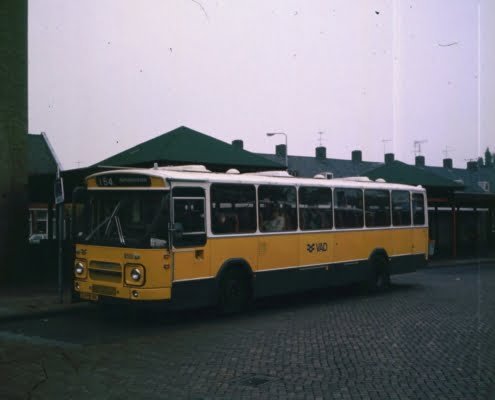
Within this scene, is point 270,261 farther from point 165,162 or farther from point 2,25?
point 2,25

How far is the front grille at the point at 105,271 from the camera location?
11328mm

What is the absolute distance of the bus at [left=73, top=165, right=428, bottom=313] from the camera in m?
11.2

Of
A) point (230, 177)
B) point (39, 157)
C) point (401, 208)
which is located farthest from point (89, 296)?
point (39, 157)

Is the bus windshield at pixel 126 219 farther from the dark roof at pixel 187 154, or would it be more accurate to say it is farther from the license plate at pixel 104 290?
the dark roof at pixel 187 154

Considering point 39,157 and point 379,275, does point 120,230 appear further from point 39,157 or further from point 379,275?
point 39,157

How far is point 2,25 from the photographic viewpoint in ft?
56.1

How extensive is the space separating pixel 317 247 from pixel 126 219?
5235 millimetres

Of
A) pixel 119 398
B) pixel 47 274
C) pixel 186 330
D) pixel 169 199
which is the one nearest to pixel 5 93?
pixel 47 274

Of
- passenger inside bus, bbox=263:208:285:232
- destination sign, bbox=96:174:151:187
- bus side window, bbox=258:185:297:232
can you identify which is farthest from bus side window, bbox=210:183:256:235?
destination sign, bbox=96:174:151:187

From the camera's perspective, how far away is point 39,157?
4359cm

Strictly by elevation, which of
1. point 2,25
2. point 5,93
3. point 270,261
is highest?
point 2,25

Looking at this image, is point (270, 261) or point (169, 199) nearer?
point (169, 199)

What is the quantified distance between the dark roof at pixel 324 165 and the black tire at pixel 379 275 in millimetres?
42521

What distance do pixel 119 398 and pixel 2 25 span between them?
44.4ft
